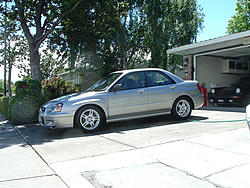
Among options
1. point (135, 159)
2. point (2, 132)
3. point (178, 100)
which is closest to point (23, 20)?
point (2, 132)

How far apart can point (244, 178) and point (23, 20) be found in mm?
11173

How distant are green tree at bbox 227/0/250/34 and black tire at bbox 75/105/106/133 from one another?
3140 centimetres

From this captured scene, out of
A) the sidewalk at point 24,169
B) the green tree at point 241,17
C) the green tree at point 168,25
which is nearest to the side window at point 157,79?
the sidewalk at point 24,169

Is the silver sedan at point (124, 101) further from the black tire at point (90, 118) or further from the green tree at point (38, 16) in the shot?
the green tree at point (38, 16)

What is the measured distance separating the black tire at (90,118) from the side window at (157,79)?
168 cm

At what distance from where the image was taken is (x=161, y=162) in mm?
3701

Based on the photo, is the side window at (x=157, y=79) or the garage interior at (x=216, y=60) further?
the garage interior at (x=216, y=60)

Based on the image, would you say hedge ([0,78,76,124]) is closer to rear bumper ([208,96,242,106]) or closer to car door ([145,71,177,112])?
car door ([145,71,177,112])

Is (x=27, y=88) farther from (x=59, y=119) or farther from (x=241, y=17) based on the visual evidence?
→ (x=241, y=17)

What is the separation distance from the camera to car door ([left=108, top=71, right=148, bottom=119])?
6469 millimetres

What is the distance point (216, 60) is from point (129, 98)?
937cm

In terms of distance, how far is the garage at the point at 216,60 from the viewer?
11062 mm

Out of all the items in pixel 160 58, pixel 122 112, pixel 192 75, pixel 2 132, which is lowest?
pixel 2 132

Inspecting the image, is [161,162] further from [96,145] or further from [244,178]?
[96,145]
